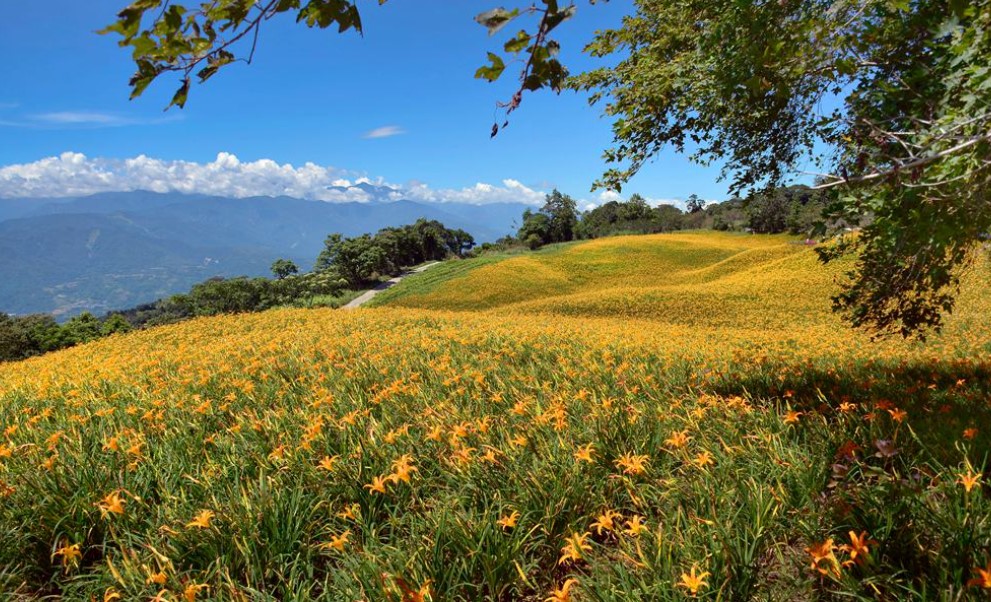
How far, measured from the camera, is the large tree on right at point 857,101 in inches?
121

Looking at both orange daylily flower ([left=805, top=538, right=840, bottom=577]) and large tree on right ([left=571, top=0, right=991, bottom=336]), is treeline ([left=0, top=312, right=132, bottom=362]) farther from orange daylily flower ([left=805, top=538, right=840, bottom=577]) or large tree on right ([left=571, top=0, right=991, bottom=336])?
orange daylily flower ([left=805, top=538, right=840, bottom=577])

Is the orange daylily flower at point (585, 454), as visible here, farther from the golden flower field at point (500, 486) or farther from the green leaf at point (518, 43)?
the green leaf at point (518, 43)

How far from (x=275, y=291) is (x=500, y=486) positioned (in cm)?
6431

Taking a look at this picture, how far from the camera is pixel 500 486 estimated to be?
279 cm

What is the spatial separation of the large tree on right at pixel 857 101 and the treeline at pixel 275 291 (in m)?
16.7

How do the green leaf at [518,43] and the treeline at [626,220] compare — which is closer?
the green leaf at [518,43]

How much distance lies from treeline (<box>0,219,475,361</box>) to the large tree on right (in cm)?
1673

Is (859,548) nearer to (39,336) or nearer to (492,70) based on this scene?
(492,70)

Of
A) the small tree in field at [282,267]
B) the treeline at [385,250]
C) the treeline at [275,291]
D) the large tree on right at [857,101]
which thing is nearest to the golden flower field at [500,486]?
the large tree on right at [857,101]

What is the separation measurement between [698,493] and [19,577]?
371cm

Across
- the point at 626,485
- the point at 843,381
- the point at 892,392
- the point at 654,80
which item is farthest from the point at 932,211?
the point at 626,485

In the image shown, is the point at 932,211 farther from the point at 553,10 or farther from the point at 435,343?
the point at 435,343

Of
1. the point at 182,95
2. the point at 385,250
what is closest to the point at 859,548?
the point at 182,95

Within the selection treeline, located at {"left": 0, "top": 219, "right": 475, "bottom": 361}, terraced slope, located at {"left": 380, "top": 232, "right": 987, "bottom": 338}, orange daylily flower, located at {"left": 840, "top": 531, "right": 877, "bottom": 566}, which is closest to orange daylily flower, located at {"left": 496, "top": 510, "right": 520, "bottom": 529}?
orange daylily flower, located at {"left": 840, "top": 531, "right": 877, "bottom": 566}
